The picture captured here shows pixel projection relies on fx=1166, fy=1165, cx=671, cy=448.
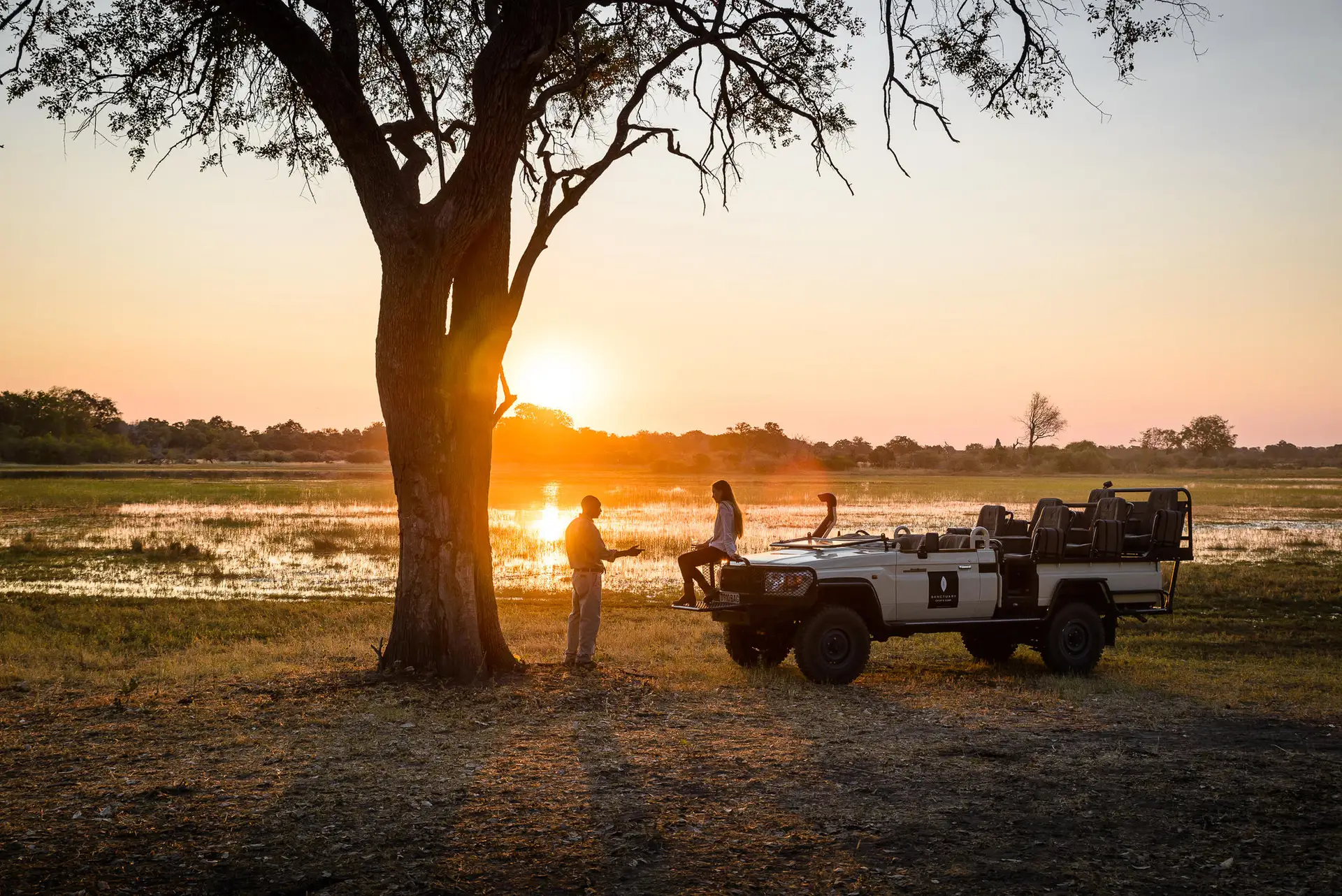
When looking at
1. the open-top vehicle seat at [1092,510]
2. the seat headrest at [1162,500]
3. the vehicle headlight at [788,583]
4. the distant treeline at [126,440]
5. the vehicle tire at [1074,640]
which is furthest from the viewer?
the distant treeline at [126,440]

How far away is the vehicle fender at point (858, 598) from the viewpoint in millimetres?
13219

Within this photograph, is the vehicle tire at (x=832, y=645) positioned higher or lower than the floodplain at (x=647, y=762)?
higher

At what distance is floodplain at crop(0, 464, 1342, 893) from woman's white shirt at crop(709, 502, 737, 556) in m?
1.51

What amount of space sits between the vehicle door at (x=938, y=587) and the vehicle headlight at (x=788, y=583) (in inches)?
47.8

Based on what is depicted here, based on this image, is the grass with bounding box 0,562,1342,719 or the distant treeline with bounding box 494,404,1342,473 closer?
the grass with bounding box 0,562,1342,719

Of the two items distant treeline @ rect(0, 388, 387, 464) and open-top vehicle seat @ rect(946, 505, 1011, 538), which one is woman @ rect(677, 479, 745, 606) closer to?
open-top vehicle seat @ rect(946, 505, 1011, 538)

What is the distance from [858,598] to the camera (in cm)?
1341

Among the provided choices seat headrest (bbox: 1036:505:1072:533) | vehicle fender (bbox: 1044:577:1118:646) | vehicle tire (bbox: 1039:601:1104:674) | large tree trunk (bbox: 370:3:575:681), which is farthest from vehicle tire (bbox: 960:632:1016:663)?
large tree trunk (bbox: 370:3:575:681)

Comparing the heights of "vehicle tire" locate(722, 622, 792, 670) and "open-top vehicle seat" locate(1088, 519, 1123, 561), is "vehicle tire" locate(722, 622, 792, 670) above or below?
below

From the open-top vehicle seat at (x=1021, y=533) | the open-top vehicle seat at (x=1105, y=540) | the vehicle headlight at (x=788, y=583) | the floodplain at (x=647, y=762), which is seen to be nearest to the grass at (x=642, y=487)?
the floodplain at (x=647, y=762)

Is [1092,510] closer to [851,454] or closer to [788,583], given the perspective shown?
[788,583]

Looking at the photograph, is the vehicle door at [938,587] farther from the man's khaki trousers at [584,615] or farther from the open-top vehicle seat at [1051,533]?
the man's khaki trousers at [584,615]

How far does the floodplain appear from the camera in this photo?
6.89 m

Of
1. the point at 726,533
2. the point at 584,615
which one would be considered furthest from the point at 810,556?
the point at 584,615
